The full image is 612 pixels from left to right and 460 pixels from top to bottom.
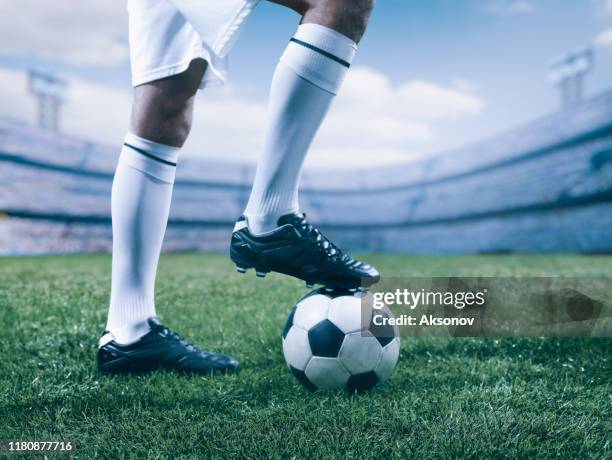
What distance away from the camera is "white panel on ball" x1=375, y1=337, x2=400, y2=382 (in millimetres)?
1628

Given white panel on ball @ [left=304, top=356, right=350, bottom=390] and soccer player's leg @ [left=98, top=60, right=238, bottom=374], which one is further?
soccer player's leg @ [left=98, top=60, right=238, bottom=374]

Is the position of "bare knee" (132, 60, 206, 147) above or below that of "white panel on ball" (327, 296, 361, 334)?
above

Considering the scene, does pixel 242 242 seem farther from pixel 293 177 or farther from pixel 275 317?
pixel 275 317

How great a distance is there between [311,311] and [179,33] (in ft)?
3.28

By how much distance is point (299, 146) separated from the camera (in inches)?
64.7

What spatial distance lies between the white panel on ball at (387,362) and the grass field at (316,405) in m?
0.04

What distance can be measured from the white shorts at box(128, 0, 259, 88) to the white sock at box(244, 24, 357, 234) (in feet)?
0.71

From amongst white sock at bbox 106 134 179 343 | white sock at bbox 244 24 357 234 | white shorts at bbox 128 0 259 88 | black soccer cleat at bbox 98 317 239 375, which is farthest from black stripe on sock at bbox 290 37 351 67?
black soccer cleat at bbox 98 317 239 375

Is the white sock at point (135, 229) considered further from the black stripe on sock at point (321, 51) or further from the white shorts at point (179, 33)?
the black stripe on sock at point (321, 51)

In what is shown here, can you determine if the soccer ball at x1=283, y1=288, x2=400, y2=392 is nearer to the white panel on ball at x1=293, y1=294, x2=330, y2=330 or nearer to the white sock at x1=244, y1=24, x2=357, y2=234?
the white panel on ball at x1=293, y1=294, x2=330, y2=330

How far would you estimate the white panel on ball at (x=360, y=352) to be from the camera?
160 cm

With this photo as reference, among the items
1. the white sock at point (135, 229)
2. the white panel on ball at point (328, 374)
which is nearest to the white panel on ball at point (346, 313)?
the white panel on ball at point (328, 374)

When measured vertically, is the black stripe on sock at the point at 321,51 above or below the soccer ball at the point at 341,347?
above

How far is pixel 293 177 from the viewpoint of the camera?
1.67m
